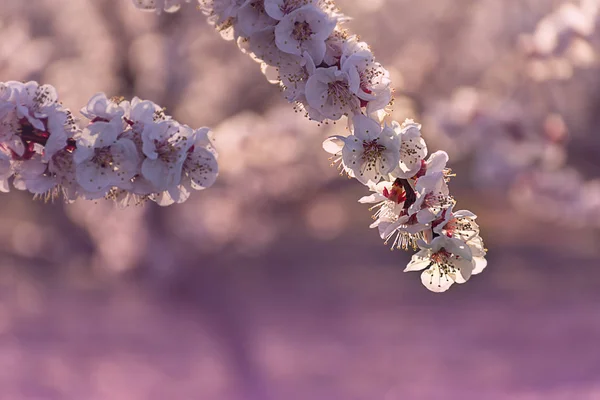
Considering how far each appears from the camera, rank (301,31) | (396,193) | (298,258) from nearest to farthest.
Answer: (301,31), (396,193), (298,258)

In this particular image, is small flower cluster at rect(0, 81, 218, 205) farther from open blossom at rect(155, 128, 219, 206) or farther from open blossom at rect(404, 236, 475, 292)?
open blossom at rect(404, 236, 475, 292)

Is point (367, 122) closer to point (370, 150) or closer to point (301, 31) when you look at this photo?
point (370, 150)

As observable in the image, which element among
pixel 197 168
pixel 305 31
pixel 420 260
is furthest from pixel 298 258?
pixel 305 31

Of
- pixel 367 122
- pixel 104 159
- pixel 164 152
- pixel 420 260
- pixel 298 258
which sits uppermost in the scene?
pixel 298 258

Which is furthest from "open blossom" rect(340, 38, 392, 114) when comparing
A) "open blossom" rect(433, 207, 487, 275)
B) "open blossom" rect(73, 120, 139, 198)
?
"open blossom" rect(73, 120, 139, 198)

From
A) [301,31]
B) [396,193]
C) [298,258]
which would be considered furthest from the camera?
[298,258]

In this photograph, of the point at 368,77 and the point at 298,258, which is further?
the point at 298,258

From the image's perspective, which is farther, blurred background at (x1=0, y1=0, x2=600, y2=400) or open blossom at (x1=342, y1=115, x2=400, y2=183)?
blurred background at (x1=0, y1=0, x2=600, y2=400)

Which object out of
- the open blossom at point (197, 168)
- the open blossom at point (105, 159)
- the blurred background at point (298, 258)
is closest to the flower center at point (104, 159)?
the open blossom at point (105, 159)
